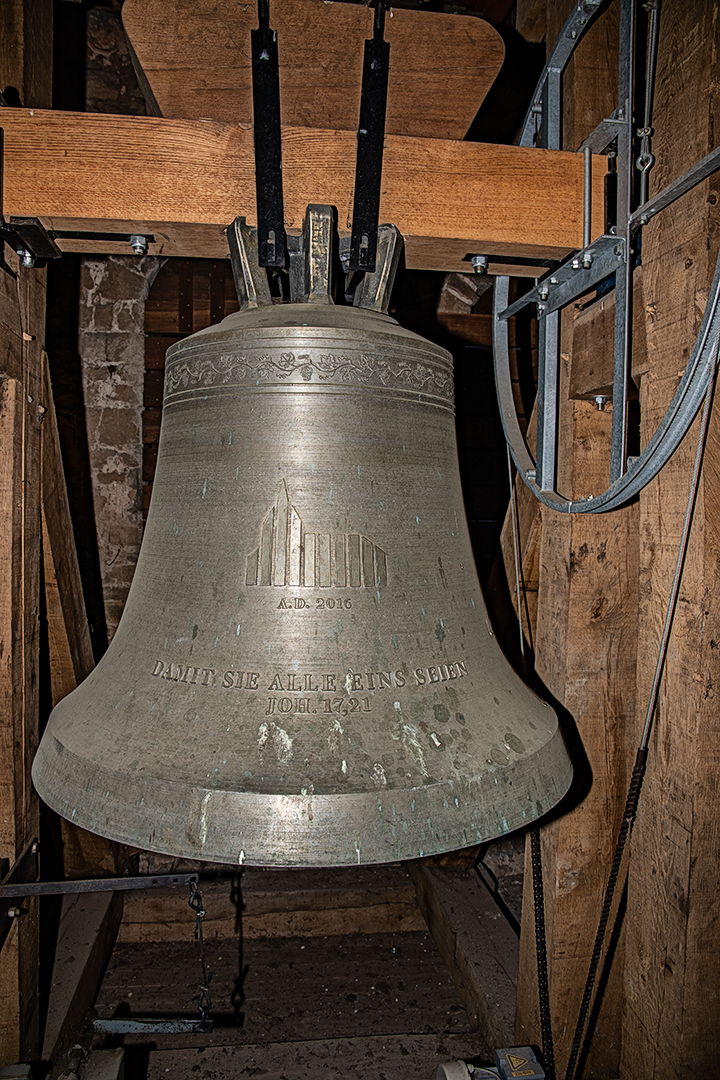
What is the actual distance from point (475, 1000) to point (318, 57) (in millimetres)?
2609

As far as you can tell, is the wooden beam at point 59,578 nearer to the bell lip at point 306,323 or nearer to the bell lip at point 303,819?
the bell lip at point 306,323

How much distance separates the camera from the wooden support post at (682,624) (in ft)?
3.76

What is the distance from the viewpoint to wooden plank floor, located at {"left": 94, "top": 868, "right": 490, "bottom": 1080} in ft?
7.22

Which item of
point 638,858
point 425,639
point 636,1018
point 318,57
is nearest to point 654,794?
point 638,858

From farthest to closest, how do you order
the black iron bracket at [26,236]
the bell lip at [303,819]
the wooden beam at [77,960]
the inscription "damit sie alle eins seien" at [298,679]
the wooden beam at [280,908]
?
1. the wooden beam at [280,908]
2. the wooden beam at [77,960]
3. the black iron bracket at [26,236]
4. the inscription "damit sie alle eins seien" at [298,679]
5. the bell lip at [303,819]

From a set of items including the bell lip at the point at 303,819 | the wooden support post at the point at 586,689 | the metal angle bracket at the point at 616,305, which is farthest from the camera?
the wooden support post at the point at 586,689

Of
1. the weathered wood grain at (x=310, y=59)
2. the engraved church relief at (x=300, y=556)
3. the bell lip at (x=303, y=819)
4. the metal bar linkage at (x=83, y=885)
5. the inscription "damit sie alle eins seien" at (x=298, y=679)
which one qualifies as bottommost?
the metal bar linkage at (x=83, y=885)

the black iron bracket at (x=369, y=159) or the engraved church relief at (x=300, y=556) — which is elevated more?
the black iron bracket at (x=369, y=159)

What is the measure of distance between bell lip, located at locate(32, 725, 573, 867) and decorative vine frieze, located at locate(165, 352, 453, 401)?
0.53 meters

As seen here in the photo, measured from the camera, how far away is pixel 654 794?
4.21 feet

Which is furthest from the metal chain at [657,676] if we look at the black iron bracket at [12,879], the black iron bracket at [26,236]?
the black iron bracket at [12,879]

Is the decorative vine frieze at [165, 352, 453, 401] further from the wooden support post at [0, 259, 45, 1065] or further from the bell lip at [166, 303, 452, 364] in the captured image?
the wooden support post at [0, 259, 45, 1065]

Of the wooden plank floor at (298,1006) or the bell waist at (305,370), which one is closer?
the bell waist at (305,370)

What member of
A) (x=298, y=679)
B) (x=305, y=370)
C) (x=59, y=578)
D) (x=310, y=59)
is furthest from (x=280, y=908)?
(x=310, y=59)
